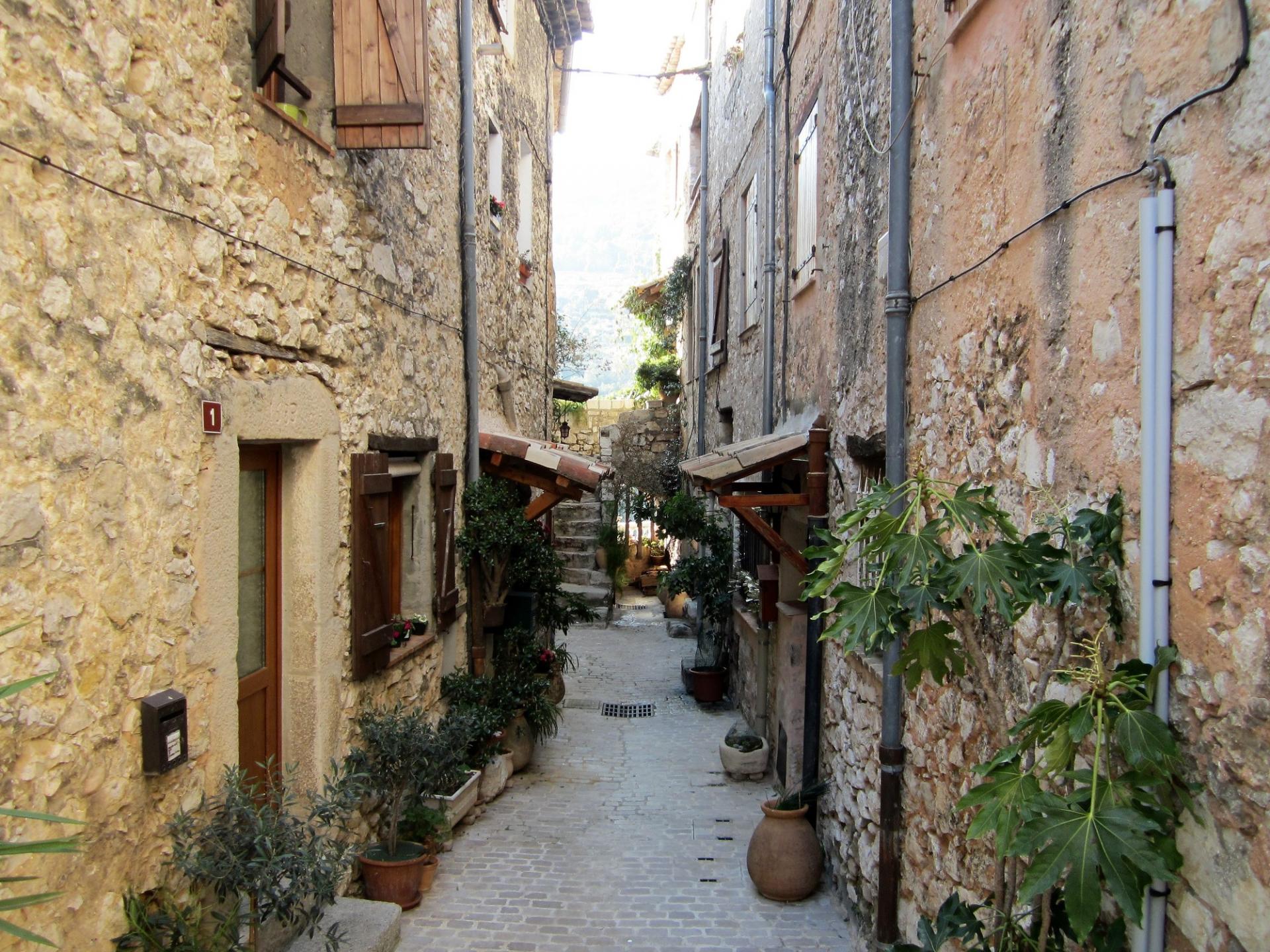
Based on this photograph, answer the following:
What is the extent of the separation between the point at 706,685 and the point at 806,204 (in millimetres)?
5483

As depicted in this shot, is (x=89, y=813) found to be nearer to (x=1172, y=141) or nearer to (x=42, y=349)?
(x=42, y=349)

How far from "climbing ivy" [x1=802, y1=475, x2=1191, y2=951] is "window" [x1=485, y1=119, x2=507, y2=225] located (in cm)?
639

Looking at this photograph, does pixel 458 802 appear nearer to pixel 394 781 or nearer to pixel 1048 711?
pixel 394 781

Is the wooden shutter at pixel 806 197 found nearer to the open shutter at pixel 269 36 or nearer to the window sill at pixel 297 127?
the window sill at pixel 297 127

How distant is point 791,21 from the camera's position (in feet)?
23.9

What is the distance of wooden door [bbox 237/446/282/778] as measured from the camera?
157 inches

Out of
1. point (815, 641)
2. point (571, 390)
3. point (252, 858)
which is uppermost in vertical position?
point (571, 390)

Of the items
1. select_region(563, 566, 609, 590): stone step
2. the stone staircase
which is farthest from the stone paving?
select_region(563, 566, 609, 590): stone step

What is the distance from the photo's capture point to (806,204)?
6.90 metres

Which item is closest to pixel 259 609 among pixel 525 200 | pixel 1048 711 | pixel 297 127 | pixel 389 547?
pixel 389 547

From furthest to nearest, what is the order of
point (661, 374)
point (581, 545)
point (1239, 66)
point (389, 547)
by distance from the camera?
point (661, 374) → point (581, 545) → point (389, 547) → point (1239, 66)

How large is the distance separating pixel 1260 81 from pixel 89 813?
352 centimetres

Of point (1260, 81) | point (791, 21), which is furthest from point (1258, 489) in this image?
point (791, 21)

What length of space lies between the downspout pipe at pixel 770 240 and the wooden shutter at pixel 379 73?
4.25 metres
